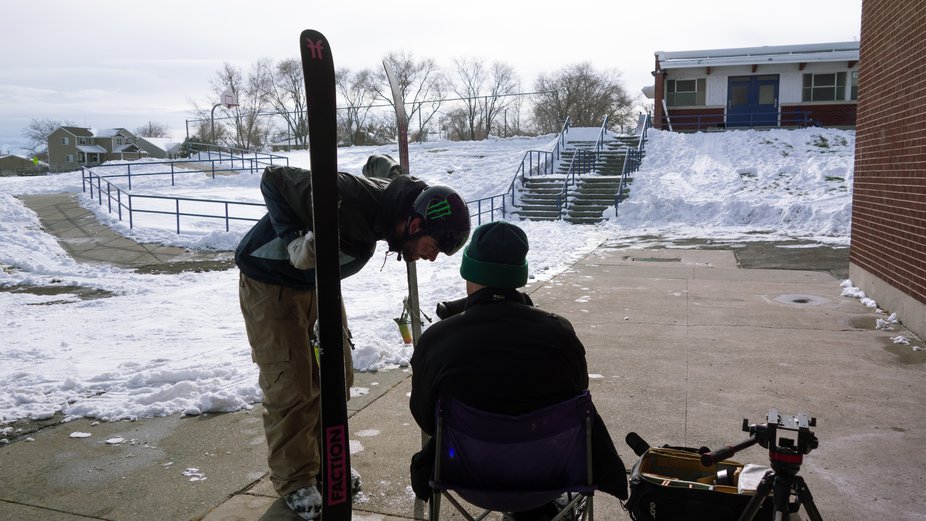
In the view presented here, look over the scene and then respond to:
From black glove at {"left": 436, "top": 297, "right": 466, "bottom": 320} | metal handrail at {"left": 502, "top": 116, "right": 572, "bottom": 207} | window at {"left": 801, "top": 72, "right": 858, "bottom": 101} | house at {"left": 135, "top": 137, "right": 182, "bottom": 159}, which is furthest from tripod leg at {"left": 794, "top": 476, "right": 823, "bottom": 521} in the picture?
house at {"left": 135, "top": 137, "right": 182, "bottom": 159}

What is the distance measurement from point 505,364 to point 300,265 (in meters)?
1.02

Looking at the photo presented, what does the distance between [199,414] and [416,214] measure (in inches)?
103

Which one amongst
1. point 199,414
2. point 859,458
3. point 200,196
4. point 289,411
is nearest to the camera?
point 289,411

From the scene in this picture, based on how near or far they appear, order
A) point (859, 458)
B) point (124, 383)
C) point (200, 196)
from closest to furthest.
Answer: point (859, 458), point (124, 383), point (200, 196)

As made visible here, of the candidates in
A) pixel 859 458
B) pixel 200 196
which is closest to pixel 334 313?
pixel 859 458

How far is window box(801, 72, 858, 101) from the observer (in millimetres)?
31281

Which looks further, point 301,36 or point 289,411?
point 289,411

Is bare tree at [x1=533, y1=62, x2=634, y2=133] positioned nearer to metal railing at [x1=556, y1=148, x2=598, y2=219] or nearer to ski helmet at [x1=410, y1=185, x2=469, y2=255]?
metal railing at [x1=556, y1=148, x2=598, y2=219]

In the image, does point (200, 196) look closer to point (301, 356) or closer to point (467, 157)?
point (467, 157)

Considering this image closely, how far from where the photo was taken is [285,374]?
3174 mm

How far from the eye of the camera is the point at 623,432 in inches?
171

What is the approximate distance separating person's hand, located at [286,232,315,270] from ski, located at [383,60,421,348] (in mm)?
736

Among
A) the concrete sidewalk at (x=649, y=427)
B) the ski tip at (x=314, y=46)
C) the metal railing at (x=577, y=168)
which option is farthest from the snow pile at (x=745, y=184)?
the ski tip at (x=314, y=46)

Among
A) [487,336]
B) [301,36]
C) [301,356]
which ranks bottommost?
[301,356]
